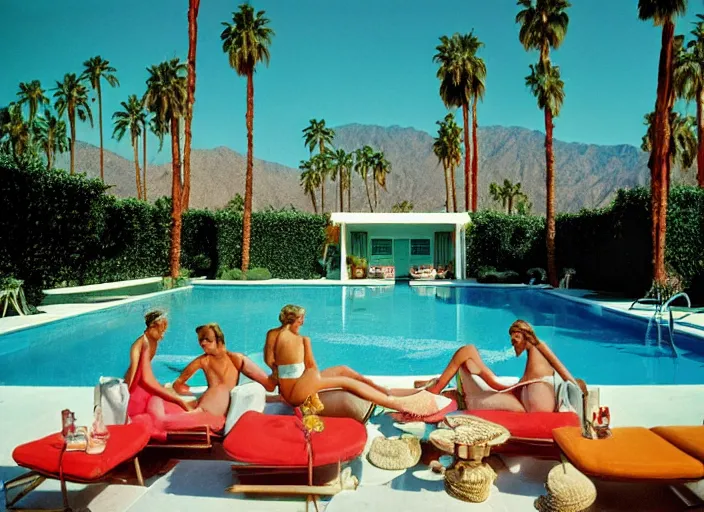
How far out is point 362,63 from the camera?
63250 millimetres

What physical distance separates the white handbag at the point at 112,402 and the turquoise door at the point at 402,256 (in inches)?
863

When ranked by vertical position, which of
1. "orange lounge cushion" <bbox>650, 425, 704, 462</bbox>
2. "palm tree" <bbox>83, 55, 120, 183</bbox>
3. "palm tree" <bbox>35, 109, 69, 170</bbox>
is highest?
"palm tree" <bbox>83, 55, 120, 183</bbox>

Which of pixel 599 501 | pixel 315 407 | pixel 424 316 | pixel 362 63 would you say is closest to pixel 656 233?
pixel 424 316

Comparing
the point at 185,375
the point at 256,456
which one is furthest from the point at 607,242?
the point at 256,456

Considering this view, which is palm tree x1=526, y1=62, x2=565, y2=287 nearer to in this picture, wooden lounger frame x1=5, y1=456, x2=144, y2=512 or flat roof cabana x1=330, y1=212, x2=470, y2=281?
flat roof cabana x1=330, y1=212, x2=470, y2=281

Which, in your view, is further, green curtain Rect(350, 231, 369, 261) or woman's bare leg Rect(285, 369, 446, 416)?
green curtain Rect(350, 231, 369, 261)

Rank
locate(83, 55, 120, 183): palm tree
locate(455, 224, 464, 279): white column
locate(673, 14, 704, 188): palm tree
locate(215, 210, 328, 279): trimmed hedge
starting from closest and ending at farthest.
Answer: locate(455, 224, 464, 279): white column
locate(215, 210, 328, 279): trimmed hedge
locate(673, 14, 704, 188): palm tree
locate(83, 55, 120, 183): palm tree

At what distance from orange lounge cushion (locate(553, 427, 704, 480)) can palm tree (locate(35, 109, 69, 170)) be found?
46371mm

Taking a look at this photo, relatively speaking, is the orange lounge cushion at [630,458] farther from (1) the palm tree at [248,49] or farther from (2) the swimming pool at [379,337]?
(1) the palm tree at [248,49]

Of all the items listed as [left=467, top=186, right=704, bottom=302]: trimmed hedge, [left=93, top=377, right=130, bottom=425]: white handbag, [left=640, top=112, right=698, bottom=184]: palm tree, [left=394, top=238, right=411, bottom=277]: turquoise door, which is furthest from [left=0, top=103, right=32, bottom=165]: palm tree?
[left=640, top=112, right=698, bottom=184]: palm tree

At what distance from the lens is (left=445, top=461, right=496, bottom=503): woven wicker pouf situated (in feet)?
9.91

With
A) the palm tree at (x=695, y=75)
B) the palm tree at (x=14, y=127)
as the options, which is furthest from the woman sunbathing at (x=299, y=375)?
the palm tree at (x=14, y=127)

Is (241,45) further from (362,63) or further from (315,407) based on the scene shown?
(362,63)

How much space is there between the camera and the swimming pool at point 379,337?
8125mm
